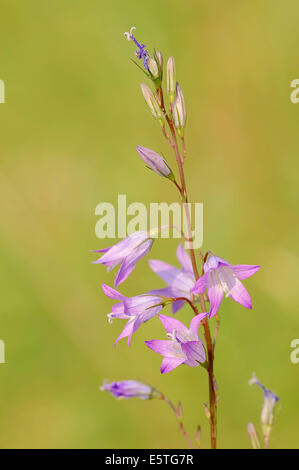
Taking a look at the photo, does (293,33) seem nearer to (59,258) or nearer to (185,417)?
(59,258)

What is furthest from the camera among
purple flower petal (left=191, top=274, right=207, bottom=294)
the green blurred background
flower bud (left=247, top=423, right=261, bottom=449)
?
the green blurred background

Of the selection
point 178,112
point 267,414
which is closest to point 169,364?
point 267,414

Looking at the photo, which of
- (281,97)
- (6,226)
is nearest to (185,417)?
(6,226)

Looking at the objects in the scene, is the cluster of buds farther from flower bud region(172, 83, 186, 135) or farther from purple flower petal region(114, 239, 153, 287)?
purple flower petal region(114, 239, 153, 287)

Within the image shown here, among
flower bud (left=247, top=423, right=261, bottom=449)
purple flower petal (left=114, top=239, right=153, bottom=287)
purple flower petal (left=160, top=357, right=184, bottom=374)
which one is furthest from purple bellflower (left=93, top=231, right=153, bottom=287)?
flower bud (left=247, top=423, right=261, bottom=449)

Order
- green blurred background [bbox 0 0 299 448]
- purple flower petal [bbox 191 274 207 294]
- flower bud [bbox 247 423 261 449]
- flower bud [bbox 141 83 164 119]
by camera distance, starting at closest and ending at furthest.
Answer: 1. purple flower petal [bbox 191 274 207 294]
2. flower bud [bbox 141 83 164 119]
3. flower bud [bbox 247 423 261 449]
4. green blurred background [bbox 0 0 299 448]

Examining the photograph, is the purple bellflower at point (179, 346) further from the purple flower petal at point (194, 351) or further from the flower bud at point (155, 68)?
the flower bud at point (155, 68)

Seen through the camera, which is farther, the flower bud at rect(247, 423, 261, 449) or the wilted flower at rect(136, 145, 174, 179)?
the flower bud at rect(247, 423, 261, 449)
